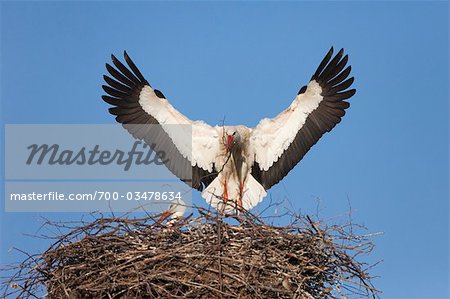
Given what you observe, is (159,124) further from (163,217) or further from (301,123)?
(163,217)

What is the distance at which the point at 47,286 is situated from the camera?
691cm

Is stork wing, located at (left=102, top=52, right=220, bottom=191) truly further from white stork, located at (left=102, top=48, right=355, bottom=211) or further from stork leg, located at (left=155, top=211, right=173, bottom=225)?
stork leg, located at (left=155, top=211, right=173, bottom=225)

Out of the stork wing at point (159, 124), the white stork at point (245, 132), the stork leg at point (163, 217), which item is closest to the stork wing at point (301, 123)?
the white stork at point (245, 132)

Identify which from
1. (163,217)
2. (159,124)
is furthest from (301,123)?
(163,217)

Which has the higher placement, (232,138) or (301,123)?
(301,123)

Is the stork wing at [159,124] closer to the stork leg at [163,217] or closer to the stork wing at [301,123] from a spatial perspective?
the stork wing at [301,123]

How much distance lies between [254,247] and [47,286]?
1.70 m

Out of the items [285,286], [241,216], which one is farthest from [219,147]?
[285,286]

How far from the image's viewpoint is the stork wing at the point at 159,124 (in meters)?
9.48

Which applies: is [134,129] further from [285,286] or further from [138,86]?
[285,286]

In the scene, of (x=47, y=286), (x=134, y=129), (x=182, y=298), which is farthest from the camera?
(x=134, y=129)

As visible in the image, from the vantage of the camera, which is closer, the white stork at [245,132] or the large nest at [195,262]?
the large nest at [195,262]

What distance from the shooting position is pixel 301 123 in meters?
9.56

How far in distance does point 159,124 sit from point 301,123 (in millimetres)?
1594
